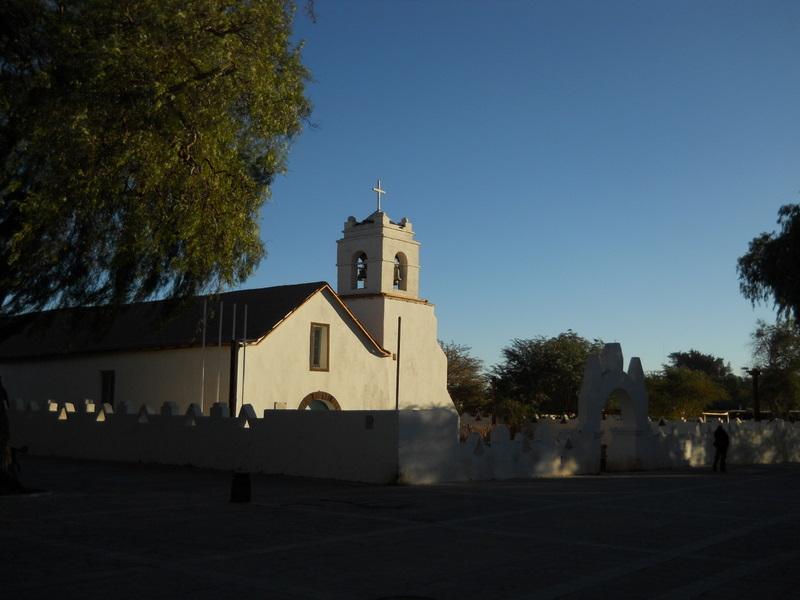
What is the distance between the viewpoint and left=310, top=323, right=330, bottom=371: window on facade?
1401 inches

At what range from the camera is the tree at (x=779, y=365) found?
64688mm

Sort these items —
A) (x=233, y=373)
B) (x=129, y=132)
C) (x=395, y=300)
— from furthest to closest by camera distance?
(x=395, y=300) → (x=233, y=373) → (x=129, y=132)

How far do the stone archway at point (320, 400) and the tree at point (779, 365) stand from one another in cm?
4108

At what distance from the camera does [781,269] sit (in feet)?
103

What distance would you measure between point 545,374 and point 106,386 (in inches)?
1448

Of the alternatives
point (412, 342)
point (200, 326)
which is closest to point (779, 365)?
point (412, 342)

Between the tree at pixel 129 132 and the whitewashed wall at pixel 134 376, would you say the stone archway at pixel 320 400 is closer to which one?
the whitewashed wall at pixel 134 376

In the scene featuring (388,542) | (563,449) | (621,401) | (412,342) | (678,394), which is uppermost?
(412,342)

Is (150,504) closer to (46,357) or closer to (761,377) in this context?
(46,357)

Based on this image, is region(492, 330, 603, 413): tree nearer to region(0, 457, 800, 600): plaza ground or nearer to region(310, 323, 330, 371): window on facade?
region(310, 323, 330, 371): window on facade

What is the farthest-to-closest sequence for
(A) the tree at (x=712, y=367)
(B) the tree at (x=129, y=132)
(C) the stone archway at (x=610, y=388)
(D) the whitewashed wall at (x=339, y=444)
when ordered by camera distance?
(A) the tree at (x=712, y=367), (C) the stone archway at (x=610, y=388), (D) the whitewashed wall at (x=339, y=444), (B) the tree at (x=129, y=132)

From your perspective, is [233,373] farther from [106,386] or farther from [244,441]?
[244,441]

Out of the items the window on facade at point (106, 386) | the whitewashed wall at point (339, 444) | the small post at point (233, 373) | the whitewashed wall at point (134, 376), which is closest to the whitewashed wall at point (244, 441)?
the whitewashed wall at point (339, 444)

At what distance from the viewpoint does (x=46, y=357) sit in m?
39.2
